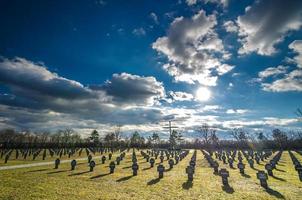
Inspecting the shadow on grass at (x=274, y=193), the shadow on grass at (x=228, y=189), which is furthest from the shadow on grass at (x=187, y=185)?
the shadow on grass at (x=274, y=193)

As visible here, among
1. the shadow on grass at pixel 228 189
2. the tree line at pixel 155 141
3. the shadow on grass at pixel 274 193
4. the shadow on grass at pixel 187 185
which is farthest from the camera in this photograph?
the tree line at pixel 155 141

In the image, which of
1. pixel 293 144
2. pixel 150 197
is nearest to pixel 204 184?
pixel 150 197

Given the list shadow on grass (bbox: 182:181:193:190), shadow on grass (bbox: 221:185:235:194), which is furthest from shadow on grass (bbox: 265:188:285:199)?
shadow on grass (bbox: 182:181:193:190)

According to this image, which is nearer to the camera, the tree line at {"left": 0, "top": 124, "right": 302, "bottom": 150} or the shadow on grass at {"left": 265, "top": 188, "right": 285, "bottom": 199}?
the shadow on grass at {"left": 265, "top": 188, "right": 285, "bottom": 199}

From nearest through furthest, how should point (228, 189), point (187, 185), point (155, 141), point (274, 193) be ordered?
point (274, 193)
point (228, 189)
point (187, 185)
point (155, 141)

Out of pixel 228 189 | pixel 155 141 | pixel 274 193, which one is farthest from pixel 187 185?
pixel 155 141

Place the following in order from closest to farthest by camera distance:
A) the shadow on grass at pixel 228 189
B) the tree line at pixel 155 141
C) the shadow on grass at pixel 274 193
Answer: the shadow on grass at pixel 274 193 < the shadow on grass at pixel 228 189 < the tree line at pixel 155 141

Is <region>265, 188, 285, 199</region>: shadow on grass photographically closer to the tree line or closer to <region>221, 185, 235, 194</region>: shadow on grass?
<region>221, 185, 235, 194</region>: shadow on grass

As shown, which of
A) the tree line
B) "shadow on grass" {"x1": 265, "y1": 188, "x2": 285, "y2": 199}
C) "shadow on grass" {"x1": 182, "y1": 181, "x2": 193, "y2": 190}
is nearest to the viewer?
"shadow on grass" {"x1": 265, "y1": 188, "x2": 285, "y2": 199}

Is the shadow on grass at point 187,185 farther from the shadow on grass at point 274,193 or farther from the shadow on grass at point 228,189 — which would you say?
the shadow on grass at point 274,193

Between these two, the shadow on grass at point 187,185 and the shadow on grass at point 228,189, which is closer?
the shadow on grass at point 228,189

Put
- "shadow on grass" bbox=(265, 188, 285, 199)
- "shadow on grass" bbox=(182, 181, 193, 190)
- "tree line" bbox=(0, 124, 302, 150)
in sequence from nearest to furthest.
Answer: "shadow on grass" bbox=(265, 188, 285, 199) < "shadow on grass" bbox=(182, 181, 193, 190) < "tree line" bbox=(0, 124, 302, 150)

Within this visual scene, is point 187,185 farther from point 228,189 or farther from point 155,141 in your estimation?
point 155,141

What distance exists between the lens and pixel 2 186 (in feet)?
39.1
